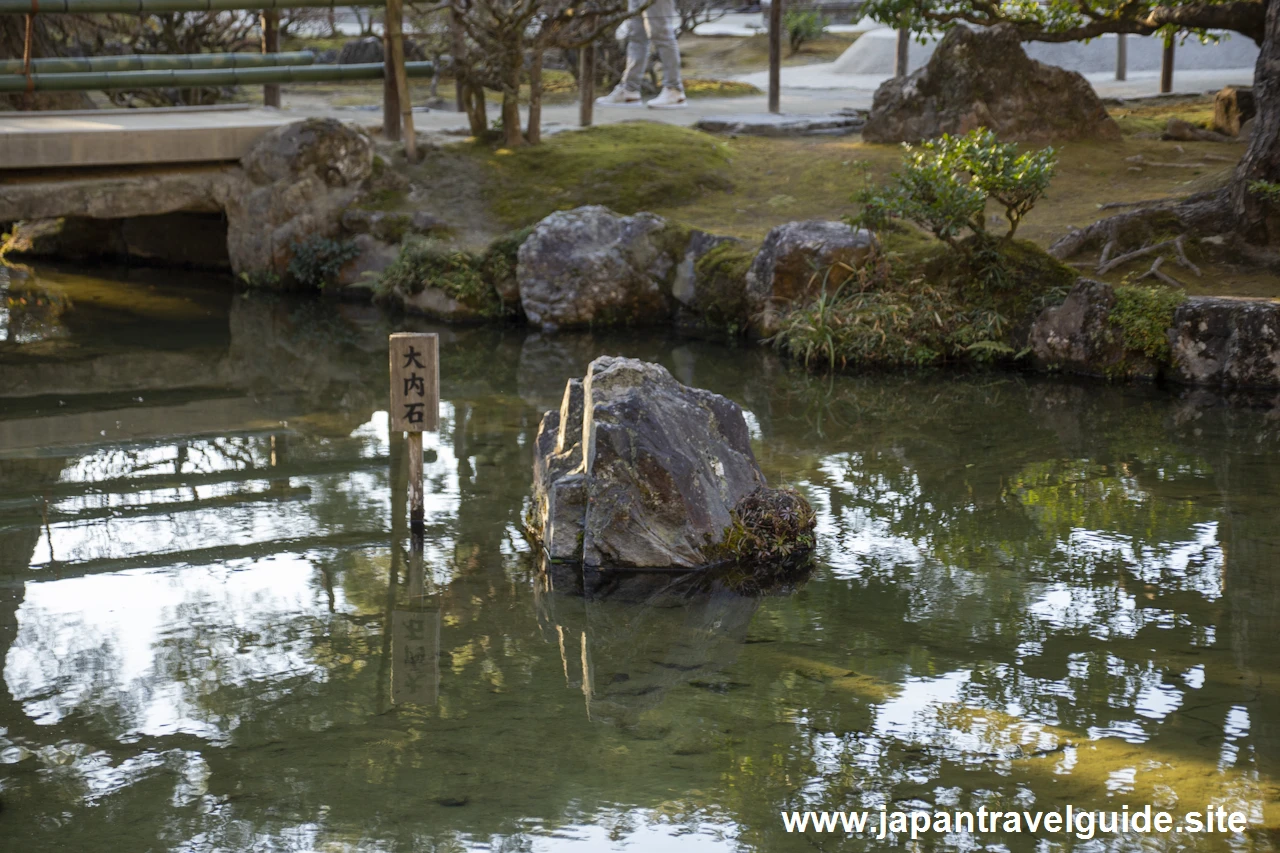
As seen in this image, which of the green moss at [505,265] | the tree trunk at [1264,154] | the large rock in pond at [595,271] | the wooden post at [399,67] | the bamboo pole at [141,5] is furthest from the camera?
the wooden post at [399,67]

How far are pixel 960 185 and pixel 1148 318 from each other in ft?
5.84

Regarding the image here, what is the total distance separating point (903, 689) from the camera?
475cm

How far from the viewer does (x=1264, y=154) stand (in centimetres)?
1033

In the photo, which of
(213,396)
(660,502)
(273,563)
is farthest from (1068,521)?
(213,396)

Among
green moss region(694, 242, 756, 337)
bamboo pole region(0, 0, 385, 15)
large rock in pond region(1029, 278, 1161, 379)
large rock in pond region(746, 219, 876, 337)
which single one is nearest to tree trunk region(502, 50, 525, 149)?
bamboo pole region(0, 0, 385, 15)

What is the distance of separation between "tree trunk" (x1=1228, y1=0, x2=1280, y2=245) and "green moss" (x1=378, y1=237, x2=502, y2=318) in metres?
6.68

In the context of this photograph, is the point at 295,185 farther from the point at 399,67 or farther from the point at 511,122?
the point at 511,122

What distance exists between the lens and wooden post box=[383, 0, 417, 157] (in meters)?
13.1

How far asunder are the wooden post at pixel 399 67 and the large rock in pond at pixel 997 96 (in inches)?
219

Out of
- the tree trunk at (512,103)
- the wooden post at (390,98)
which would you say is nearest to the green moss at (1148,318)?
the tree trunk at (512,103)

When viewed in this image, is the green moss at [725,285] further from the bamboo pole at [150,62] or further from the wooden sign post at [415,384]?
the wooden sign post at [415,384]

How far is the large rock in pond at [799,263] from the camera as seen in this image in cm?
1081

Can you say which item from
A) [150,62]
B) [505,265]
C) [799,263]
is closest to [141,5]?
[150,62]

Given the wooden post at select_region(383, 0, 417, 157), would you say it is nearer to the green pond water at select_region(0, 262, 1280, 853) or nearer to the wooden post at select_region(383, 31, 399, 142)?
the wooden post at select_region(383, 31, 399, 142)
